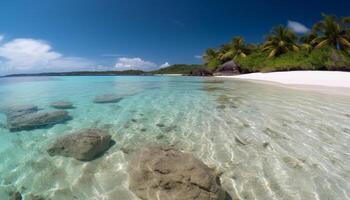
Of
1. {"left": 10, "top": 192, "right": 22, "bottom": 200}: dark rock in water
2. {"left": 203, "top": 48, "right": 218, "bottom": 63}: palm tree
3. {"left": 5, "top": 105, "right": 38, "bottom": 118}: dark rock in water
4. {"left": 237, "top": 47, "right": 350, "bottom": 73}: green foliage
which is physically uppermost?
{"left": 203, "top": 48, "right": 218, "bottom": 63}: palm tree

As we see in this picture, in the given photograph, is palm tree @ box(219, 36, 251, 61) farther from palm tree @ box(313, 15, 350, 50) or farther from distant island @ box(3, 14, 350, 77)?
palm tree @ box(313, 15, 350, 50)

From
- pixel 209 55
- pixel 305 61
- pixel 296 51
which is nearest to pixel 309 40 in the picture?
pixel 296 51

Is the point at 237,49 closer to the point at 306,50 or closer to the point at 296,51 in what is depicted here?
the point at 296,51

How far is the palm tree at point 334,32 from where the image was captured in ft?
96.9

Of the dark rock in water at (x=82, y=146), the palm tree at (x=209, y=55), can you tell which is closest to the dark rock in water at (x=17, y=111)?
the dark rock in water at (x=82, y=146)

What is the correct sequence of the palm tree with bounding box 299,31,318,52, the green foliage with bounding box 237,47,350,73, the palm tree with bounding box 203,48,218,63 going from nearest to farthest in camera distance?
the green foliage with bounding box 237,47,350,73, the palm tree with bounding box 299,31,318,52, the palm tree with bounding box 203,48,218,63

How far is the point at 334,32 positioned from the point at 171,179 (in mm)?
37012

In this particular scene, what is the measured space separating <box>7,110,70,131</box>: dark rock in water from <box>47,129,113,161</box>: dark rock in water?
73.8 inches

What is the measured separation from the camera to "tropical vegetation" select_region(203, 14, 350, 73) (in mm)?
28719

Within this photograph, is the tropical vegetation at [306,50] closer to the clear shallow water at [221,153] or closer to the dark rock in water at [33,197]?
the clear shallow water at [221,153]

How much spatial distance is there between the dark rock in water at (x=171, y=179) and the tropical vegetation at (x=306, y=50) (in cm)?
3268

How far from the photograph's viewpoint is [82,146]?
379 cm

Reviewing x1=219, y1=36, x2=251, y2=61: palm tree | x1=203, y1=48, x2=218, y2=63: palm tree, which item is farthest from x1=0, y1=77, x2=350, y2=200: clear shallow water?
x1=203, y1=48, x2=218, y2=63: palm tree

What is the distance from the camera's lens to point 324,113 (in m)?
6.55
